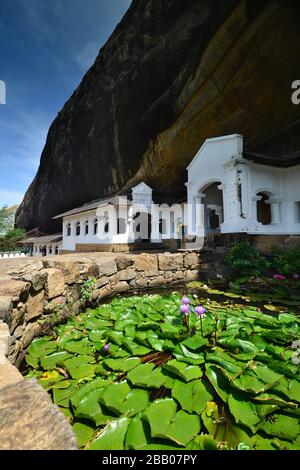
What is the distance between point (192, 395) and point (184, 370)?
23 centimetres

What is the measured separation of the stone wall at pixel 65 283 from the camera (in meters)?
2.44

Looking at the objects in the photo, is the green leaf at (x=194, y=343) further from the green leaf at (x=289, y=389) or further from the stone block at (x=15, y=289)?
the stone block at (x=15, y=289)

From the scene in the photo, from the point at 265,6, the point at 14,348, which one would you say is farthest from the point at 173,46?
the point at 14,348

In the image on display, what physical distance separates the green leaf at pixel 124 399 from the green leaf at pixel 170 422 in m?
0.11

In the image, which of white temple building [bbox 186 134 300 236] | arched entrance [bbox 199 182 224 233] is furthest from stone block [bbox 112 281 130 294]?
arched entrance [bbox 199 182 224 233]

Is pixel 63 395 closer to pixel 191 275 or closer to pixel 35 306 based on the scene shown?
pixel 35 306

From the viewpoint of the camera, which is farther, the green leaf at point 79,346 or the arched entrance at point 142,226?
the arched entrance at point 142,226

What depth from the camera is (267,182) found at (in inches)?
378

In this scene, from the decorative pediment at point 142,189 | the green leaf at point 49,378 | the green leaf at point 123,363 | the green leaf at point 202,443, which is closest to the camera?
the green leaf at point 202,443

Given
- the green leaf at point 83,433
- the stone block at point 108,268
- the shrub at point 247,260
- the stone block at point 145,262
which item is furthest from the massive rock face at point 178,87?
the green leaf at point 83,433

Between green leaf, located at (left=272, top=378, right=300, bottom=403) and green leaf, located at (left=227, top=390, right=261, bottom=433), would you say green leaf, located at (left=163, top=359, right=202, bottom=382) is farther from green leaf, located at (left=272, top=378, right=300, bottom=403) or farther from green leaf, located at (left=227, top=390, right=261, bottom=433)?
green leaf, located at (left=272, top=378, right=300, bottom=403)

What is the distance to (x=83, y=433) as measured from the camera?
4.67ft

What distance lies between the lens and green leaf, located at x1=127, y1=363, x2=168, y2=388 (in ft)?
5.81
